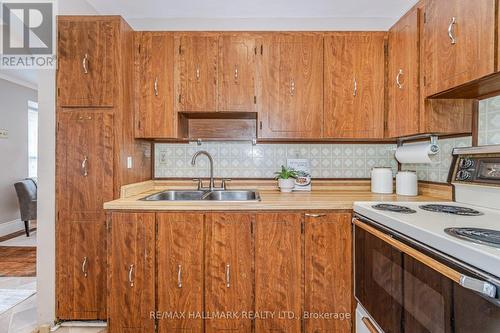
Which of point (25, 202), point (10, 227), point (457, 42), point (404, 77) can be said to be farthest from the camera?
point (10, 227)

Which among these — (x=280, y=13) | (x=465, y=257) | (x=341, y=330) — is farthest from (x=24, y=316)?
(x=280, y=13)

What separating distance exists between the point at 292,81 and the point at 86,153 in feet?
5.30

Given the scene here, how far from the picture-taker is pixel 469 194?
1638 millimetres

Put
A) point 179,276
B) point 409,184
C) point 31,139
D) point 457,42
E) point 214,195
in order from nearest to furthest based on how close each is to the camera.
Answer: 1. point 457,42
2. point 179,276
3. point 409,184
4. point 214,195
5. point 31,139

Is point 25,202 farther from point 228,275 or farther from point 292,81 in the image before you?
point 292,81

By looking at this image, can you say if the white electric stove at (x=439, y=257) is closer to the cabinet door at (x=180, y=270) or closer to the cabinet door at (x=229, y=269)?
the cabinet door at (x=229, y=269)

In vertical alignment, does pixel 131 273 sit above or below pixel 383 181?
below

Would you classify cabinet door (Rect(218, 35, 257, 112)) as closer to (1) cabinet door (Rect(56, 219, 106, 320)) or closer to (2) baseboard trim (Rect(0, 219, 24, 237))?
(1) cabinet door (Rect(56, 219, 106, 320))

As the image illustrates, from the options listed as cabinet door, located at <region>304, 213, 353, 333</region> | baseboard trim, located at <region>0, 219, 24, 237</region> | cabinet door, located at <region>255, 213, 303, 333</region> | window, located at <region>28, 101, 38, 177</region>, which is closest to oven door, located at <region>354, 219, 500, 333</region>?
cabinet door, located at <region>304, 213, 353, 333</region>

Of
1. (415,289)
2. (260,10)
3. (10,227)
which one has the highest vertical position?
(260,10)

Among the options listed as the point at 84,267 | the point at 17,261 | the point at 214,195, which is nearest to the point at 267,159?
the point at 214,195

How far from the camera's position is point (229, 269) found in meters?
1.79

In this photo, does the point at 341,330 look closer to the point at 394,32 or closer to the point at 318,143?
the point at 318,143

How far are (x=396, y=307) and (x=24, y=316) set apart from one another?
2.64 metres
